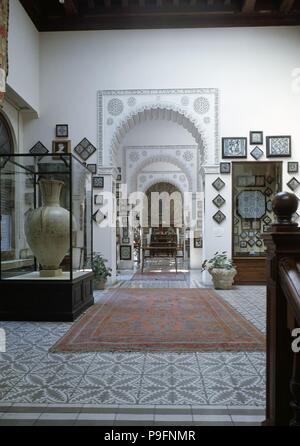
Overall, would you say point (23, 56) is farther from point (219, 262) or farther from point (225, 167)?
point (219, 262)

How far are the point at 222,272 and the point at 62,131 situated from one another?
4484 millimetres

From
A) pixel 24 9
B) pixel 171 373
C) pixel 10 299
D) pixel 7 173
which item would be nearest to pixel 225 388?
pixel 171 373

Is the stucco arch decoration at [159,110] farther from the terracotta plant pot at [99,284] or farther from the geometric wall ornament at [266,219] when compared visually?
the terracotta plant pot at [99,284]

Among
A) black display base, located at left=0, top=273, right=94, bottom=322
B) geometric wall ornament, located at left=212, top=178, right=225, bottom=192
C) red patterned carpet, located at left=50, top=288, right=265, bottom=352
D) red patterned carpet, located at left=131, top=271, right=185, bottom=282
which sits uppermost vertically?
geometric wall ornament, located at left=212, top=178, right=225, bottom=192

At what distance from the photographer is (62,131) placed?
8.59 m

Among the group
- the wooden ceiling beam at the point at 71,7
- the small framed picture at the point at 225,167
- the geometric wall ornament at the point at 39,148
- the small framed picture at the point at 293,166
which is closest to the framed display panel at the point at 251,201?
the small framed picture at the point at 225,167

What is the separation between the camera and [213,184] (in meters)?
8.54

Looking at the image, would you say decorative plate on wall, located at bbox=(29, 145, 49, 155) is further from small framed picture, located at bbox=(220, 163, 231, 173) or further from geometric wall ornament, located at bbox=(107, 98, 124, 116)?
small framed picture, located at bbox=(220, 163, 231, 173)

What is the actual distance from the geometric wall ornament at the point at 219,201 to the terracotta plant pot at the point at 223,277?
140cm

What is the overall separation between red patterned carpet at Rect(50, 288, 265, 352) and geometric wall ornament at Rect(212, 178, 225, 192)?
8.52 ft

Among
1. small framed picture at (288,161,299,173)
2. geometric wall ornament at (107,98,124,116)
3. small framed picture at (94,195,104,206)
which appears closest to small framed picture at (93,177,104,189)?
small framed picture at (94,195,104,206)

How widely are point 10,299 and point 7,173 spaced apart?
2.43 metres

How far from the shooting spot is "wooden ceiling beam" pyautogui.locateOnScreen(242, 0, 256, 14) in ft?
26.5
